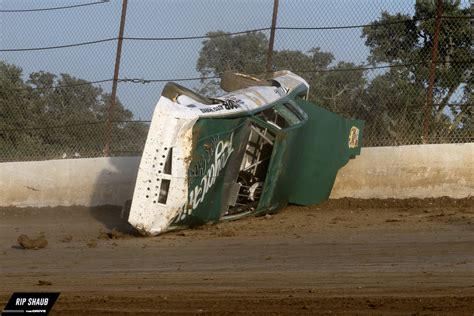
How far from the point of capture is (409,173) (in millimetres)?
14195

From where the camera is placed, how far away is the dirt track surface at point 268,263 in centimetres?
741

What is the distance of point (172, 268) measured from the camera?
9672mm

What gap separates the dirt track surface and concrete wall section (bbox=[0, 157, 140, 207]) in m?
0.61

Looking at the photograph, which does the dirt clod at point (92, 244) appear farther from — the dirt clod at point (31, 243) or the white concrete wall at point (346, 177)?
the white concrete wall at point (346, 177)

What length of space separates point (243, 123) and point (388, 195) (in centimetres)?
297

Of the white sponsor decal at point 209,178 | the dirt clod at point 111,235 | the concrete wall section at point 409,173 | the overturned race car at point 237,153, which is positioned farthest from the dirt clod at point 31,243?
the concrete wall section at point 409,173

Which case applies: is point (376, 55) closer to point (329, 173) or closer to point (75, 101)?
point (329, 173)

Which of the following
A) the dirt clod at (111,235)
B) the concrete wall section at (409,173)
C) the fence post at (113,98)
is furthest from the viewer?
the fence post at (113,98)

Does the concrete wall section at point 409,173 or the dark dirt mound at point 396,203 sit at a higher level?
the concrete wall section at point 409,173

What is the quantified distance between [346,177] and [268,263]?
5.12 m

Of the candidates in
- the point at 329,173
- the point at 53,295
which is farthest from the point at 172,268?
the point at 329,173

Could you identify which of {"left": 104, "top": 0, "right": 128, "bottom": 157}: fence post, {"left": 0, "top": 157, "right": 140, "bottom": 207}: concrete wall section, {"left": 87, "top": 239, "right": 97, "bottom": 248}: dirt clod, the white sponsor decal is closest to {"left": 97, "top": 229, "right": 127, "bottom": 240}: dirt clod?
{"left": 87, "top": 239, "right": 97, "bottom": 248}: dirt clod

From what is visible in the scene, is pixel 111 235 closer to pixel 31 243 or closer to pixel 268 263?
pixel 31 243

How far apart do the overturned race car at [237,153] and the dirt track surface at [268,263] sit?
1.05 feet
